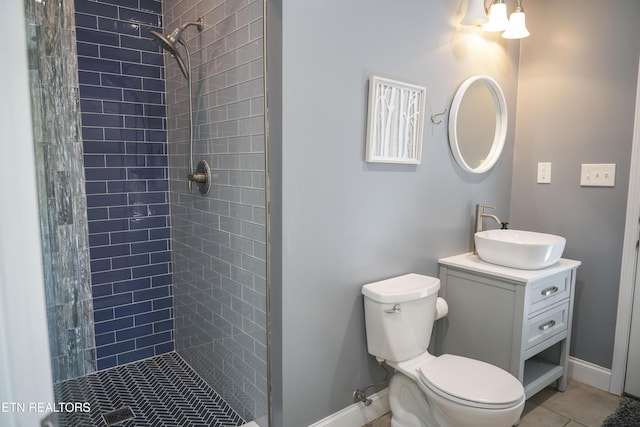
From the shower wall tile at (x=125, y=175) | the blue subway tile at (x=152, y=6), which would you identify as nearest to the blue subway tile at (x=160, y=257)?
the shower wall tile at (x=125, y=175)

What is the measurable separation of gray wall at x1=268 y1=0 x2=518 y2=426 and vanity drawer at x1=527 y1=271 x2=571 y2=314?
0.54 m

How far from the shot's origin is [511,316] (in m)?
1.83

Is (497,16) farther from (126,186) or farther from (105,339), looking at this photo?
(105,339)

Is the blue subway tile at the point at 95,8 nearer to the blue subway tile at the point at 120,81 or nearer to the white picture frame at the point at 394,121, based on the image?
the blue subway tile at the point at 120,81

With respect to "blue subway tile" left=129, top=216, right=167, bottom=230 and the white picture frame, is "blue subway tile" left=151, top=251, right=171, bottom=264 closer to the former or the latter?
"blue subway tile" left=129, top=216, right=167, bottom=230

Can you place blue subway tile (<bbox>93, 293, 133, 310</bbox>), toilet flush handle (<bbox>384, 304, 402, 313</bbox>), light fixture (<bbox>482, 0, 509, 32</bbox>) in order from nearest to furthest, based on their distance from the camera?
toilet flush handle (<bbox>384, 304, 402, 313</bbox>)
light fixture (<bbox>482, 0, 509, 32</bbox>)
blue subway tile (<bbox>93, 293, 133, 310</bbox>)

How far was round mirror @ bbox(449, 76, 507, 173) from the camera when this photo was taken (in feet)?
7.04

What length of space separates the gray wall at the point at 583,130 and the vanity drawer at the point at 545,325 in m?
0.31

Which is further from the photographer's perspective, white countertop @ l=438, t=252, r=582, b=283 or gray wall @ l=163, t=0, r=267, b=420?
white countertop @ l=438, t=252, r=582, b=283

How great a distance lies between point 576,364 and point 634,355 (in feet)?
1.02

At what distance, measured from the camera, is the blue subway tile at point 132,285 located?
2.34 meters

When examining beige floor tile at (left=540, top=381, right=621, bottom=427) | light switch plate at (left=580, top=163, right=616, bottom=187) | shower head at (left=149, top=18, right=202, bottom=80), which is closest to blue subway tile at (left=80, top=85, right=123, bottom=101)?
shower head at (left=149, top=18, right=202, bottom=80)

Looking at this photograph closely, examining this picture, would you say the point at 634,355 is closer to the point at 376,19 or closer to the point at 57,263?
the point at 376,19

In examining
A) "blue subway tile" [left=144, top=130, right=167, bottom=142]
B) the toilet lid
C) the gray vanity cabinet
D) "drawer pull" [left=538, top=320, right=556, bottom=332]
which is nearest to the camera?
the toilet lid
